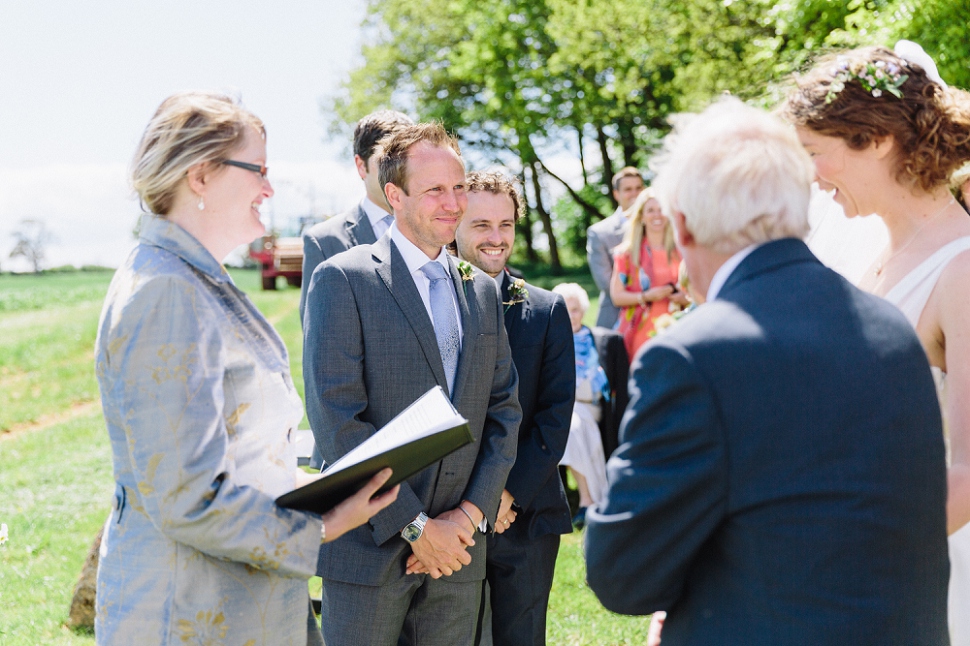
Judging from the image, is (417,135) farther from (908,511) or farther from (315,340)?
(908,511)

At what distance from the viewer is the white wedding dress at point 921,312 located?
2617 mm

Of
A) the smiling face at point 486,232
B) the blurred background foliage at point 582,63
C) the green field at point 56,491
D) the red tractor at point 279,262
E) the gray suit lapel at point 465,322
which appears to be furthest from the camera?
A: the red tractor at point 279,262

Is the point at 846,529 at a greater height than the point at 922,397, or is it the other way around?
the point at 922,397

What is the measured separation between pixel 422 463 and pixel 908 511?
1177mm

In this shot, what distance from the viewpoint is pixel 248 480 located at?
2162 millimetres

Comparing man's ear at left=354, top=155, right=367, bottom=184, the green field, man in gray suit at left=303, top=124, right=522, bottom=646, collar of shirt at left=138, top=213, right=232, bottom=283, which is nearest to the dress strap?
man in gray suit at left=303, top=124, right=522, bottom=646

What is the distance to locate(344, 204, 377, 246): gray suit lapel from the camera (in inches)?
182

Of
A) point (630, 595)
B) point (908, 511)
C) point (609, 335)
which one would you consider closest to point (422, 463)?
point (630, 595)

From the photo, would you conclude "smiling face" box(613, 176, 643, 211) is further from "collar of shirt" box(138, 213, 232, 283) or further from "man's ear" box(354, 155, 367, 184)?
"collar of shirt" box(138, 213, 232, 283)

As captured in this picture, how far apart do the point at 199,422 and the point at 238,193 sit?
2.07 ft

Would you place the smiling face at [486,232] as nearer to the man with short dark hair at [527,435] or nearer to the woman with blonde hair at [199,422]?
the man with short dark hair at [527,435]

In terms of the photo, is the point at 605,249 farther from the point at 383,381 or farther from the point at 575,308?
the point at 383,381

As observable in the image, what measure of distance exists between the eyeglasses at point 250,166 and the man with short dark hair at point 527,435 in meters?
1.70

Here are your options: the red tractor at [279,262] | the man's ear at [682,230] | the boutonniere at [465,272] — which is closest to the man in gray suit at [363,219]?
the boutonniere at [465,272]
